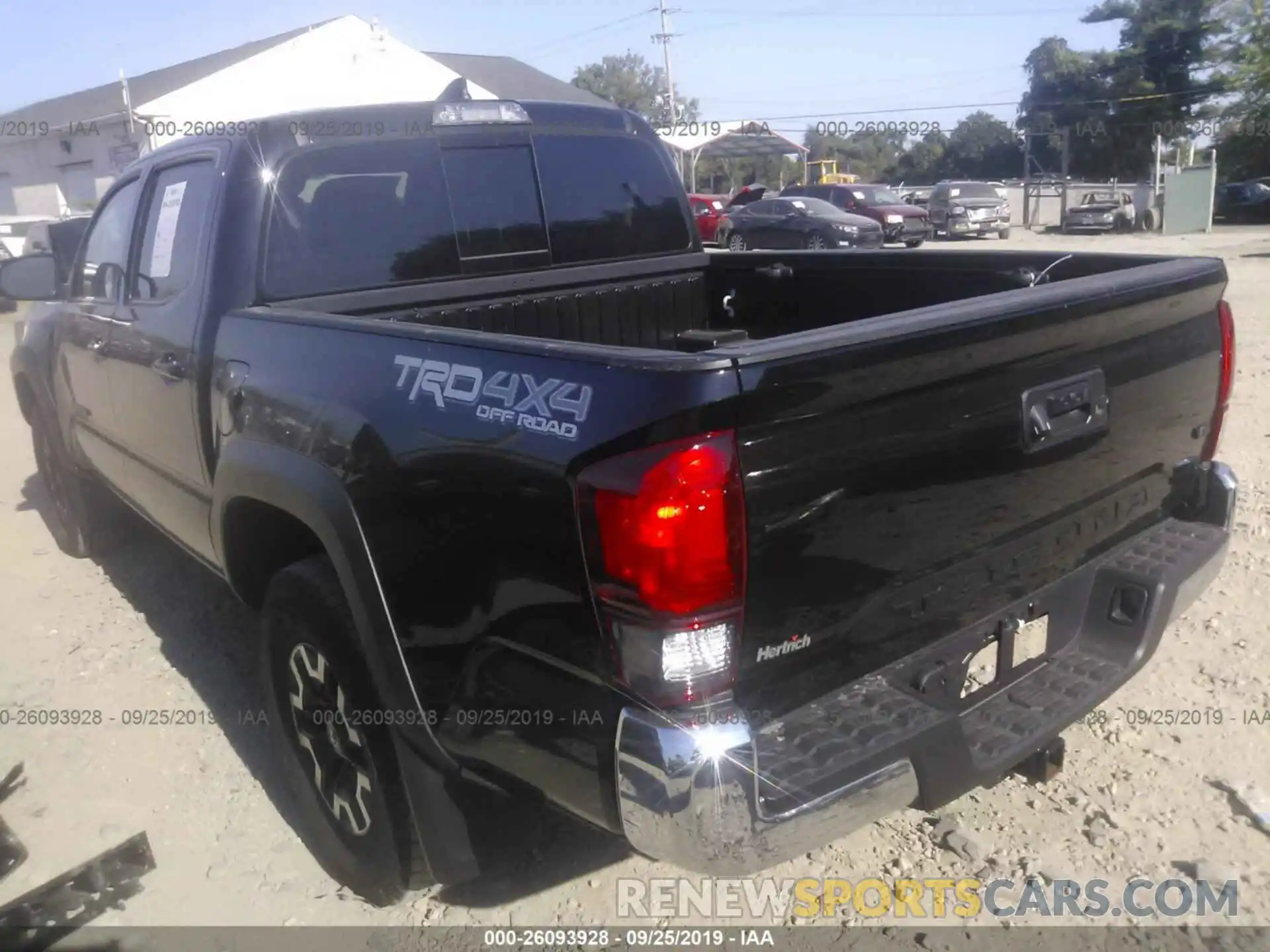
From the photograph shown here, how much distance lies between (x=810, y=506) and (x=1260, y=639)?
9.06 feet

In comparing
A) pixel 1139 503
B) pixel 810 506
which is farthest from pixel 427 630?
pixel 1139 503

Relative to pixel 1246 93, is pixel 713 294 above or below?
below

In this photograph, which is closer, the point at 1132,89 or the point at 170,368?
the point at 170,368

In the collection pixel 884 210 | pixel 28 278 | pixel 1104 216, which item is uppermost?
pixel 28 278

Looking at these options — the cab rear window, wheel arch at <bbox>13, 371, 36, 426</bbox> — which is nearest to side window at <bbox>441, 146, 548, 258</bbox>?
the cab rear window

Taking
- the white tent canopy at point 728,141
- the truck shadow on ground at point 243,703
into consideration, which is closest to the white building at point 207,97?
the white tent canopy at point 728,141

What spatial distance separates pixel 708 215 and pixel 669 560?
2359 centimetres

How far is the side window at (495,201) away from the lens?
346 centimetres

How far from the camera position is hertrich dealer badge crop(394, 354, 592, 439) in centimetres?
189

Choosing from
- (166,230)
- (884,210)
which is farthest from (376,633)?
(884,210)

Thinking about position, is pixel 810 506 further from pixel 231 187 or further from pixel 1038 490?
pixel 231 187

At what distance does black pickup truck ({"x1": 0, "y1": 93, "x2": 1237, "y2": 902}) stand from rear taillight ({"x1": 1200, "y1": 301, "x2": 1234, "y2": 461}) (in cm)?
2

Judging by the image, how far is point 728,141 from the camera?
134 feet

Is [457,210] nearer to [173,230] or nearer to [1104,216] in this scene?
[173,230]
